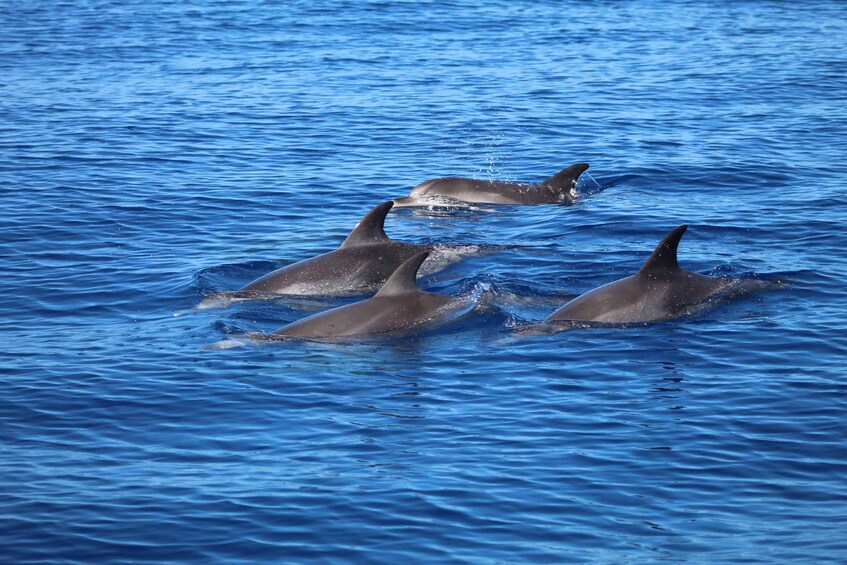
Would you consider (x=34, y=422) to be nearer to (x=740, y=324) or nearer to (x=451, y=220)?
(x=740, y=324)

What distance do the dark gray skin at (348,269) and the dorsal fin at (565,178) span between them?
5.92 m

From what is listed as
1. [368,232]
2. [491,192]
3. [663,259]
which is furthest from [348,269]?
[491,192]

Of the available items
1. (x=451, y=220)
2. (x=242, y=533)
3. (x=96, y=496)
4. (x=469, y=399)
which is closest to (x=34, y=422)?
(x=96, y=496)

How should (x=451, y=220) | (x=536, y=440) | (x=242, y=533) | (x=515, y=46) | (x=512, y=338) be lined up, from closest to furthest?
1. (x=242, y=533)
2. (x=536, y=440)
3. (x=512, y=338)
4. (x=451, y=220)
5. (x=515, y=46)

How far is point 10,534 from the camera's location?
999cm

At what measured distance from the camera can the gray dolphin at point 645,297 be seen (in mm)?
15062

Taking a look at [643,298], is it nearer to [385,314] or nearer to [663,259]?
[663,259]

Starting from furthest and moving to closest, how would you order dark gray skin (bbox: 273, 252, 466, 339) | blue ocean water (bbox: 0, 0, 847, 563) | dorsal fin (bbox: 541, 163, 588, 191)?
dorsal fin (bbox: 541, 163, 588, 191), dark gray skin (bbox: 273, 252, 466, 339), blue ocean water (bbox: 0, 0, 847, 563)

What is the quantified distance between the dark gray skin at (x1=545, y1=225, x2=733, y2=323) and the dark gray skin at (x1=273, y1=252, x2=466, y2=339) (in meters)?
1.52

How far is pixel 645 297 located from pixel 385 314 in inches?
126

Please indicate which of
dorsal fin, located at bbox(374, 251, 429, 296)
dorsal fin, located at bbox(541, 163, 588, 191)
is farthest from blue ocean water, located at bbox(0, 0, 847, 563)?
dorsal fin, located at bbox(374, 251, 429, 296)

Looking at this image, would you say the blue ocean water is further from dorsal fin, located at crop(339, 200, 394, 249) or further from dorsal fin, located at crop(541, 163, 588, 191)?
dorsal fin, located at crop(339, 200, 394, 249)

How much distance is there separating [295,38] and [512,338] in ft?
96.9

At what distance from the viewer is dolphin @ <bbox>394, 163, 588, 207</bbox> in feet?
73.4
